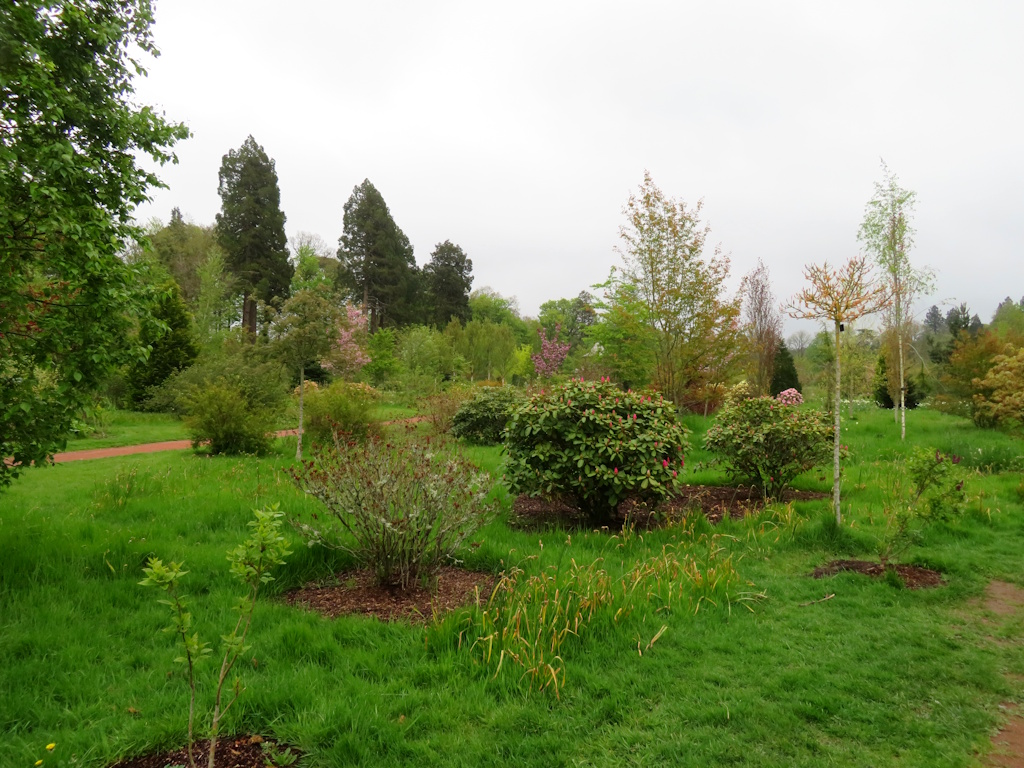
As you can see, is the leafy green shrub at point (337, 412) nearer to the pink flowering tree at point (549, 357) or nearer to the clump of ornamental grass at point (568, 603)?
the clump of ornamental grass at point (568, 603)

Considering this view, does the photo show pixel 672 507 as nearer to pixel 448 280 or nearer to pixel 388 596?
pixel 388 596

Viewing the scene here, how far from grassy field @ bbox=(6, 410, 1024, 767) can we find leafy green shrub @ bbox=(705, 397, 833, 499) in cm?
170

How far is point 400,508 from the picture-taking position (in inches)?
160

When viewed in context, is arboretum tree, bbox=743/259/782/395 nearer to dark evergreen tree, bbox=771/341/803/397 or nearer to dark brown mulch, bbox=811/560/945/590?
dark evergreen tree, bbox=771/341/803/397

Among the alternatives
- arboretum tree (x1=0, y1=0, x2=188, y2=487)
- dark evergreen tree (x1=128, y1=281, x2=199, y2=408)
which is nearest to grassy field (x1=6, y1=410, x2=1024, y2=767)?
arboretum tree (x1=0, y1=0, x2=188, y2=487)

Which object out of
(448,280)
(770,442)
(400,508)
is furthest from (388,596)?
(448,280)

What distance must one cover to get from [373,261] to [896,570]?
123 ft

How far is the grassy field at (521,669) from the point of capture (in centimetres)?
256

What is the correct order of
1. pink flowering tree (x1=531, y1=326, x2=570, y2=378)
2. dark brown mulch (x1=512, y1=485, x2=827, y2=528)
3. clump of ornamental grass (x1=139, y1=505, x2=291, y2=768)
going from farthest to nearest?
pink flowering tree (x1=531, y1=326, x2=570, y2=378), dark brown mulch (x1=512, y1=485, x2=827, y2=528), clump of ornamental grass (x1=139, y1=505, x2=291, y2=768)

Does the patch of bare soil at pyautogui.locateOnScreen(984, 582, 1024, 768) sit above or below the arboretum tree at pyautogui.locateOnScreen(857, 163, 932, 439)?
below

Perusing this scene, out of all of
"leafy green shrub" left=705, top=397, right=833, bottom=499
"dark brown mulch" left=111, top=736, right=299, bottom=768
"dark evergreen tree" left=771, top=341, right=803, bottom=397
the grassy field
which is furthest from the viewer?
"dark evergreen tree" left=771, top=341, right=803, bottom=397

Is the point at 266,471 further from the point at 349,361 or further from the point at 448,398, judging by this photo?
the point at 349,361

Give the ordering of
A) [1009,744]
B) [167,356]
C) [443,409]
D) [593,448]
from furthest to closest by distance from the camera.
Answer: [167,356] → [443,409] → [593,448] → [1009,744]

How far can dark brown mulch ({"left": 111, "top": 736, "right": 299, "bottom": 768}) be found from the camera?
7.72 ft
